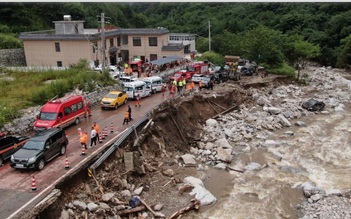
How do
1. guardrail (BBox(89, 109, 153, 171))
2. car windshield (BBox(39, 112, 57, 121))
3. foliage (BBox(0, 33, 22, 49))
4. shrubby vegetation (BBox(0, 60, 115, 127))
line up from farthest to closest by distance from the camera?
foliage (BBox(0, 33, 22, 49)), shrubby vegetation (BBox(0, 60, 115, 127)), car windshield (BBox(39, 112, 57, 121)), guardrail (BBox(89, 109, 153, 171))

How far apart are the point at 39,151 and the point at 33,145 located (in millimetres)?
Result: 605

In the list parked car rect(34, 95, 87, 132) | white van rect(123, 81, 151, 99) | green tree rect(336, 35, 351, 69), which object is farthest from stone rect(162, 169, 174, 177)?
green tree rect(336, 35, 351, 69)

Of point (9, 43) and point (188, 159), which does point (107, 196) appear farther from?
point (9, 43)

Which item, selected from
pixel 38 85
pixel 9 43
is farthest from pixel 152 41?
pixel 38 85

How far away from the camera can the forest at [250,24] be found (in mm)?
55250

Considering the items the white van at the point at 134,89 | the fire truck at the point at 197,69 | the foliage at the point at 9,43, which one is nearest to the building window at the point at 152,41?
the fire truck at the point at 197,69

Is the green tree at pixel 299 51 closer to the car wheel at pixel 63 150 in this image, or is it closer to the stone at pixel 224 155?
the stone at pixel 224 155

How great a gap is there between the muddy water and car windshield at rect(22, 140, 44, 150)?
29.9 feet

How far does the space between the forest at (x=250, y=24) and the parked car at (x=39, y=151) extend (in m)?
33.2

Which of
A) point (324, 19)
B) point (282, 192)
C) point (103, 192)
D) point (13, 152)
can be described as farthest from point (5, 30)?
point (324, 19)

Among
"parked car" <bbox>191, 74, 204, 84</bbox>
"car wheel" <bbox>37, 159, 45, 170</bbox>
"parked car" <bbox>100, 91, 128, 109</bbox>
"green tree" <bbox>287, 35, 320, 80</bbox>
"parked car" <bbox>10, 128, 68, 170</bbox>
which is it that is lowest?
"car wheel" <bbox>37, 159, 45, 170</bbox>

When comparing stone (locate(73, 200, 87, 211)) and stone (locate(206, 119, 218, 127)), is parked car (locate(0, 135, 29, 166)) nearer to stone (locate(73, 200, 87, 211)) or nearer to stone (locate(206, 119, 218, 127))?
stone (locate(73, 200, 87, 211))

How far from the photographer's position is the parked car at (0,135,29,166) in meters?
20.2

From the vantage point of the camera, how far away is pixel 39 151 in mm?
19406
